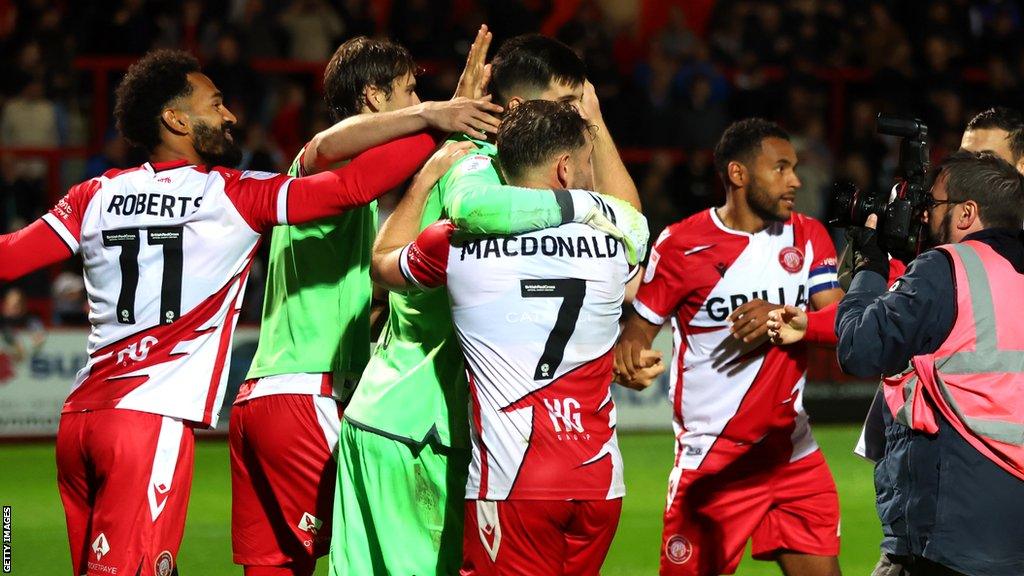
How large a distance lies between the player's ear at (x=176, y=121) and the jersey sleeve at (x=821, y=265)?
2.98m

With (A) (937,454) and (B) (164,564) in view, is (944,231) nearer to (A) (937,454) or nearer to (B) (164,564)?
(A) (937,454)

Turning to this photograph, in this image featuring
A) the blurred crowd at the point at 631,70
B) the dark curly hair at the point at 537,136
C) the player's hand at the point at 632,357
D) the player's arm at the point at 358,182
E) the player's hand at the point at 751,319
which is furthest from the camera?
the blurred crowd at the point at 631,70

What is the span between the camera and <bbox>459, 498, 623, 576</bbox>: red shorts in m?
4.24

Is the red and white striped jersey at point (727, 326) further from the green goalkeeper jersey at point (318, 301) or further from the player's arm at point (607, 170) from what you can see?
the green goalkeeper jersey at point (318, 301)

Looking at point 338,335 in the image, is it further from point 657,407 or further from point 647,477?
point 657,407

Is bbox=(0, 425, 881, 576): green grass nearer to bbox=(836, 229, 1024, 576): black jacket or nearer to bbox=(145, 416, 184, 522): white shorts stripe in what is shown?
bbox=(145, 416, 184, 522): white shorts stripe

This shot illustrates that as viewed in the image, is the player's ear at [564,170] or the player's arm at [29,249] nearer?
the player's ear at [564,170]

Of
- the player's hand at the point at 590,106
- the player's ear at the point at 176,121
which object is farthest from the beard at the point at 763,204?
the player's ear at the point at 176,121

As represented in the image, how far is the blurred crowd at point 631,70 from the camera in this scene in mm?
14438

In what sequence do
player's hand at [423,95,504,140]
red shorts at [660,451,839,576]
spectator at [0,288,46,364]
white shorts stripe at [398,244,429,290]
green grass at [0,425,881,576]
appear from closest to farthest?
white shorts stripe at [398,244,429,290] → player's hand at [423,95,504,140] → red shorts at [660,451,839,576] → green grass at [0,425,881,576] → spectator at [0,288,46,364]

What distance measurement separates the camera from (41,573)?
295 inches

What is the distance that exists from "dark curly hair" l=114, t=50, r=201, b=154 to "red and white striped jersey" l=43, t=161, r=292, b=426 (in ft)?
0.56

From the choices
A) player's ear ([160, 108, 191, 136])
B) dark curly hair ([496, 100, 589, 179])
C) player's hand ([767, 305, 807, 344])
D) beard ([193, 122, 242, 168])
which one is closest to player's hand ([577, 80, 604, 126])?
dark curly hair ([496, 100, 589, 179])

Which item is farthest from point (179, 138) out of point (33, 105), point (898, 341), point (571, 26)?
→ point (571, 26)
